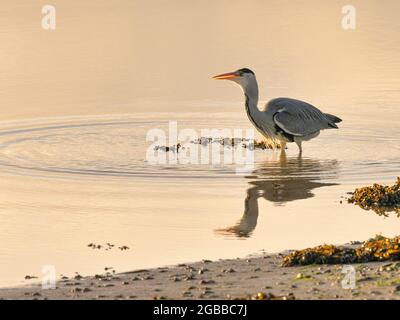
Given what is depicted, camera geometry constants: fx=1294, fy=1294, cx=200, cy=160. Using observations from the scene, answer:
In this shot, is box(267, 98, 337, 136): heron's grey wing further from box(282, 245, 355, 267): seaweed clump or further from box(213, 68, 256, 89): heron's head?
box(282, 245, 355, 267): seaweed clump

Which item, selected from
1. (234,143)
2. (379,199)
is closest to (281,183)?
(379,199)

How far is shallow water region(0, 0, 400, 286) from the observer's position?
15.4m

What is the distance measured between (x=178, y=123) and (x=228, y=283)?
11141mm

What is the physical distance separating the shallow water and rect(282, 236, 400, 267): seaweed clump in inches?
45.1

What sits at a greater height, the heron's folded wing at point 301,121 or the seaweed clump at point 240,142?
the heron's folded wing at point 301,121

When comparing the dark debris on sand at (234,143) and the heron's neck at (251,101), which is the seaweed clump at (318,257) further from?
the heron's neck at (251,101)

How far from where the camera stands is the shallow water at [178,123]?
15.4m

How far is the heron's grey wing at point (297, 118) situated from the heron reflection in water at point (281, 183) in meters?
0.73

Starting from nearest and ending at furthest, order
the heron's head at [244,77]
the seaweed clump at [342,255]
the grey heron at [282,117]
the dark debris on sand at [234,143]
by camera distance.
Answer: the seaweed clump at [342,255] < the dark debris on sand at [234,143] < the grey heron at [282,117] < the heron's head at [244,77]

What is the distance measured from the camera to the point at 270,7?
127 ft

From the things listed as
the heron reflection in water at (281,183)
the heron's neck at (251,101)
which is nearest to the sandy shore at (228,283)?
the heron reflection in water at (281,183)

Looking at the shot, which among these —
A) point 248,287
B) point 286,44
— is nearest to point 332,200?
point 248,287

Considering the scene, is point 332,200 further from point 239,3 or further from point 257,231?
point 239,3

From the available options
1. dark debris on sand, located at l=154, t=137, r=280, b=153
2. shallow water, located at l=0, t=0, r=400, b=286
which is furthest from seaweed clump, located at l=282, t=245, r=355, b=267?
dark debris on sand, located at l=154, t=137, r=280, b=153
